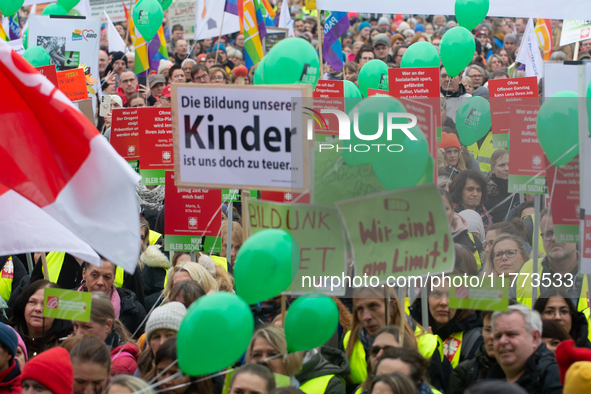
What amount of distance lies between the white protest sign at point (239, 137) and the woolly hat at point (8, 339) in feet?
3.77

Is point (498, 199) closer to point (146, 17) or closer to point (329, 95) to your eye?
point (329, 95)

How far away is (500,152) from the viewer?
651 cm

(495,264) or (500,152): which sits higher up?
(500,152)

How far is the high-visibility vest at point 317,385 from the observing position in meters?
3.77

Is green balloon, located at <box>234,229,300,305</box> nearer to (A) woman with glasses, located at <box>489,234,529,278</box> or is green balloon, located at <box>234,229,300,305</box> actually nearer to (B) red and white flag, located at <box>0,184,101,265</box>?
(B) red and white flag, located at <box>0,184,101,265</box>

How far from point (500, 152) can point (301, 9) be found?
12.5m

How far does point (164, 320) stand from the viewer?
406 cm

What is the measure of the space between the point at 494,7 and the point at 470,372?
6.14 metres

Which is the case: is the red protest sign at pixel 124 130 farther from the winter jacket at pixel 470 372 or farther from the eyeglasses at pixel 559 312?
the eyeglasses at pixel 559 312

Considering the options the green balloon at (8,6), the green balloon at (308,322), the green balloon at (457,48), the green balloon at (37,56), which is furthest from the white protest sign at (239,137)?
the green balloon at (8,6)

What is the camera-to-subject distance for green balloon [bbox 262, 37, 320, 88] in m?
4.20

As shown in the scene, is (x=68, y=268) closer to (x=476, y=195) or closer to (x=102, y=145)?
(x=102, y=145)

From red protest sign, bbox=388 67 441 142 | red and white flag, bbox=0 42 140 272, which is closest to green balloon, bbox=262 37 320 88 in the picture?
red and white flag, bbox=0 42 140 272

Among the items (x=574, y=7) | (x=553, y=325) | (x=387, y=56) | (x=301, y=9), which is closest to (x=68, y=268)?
(x=553, y=325)
